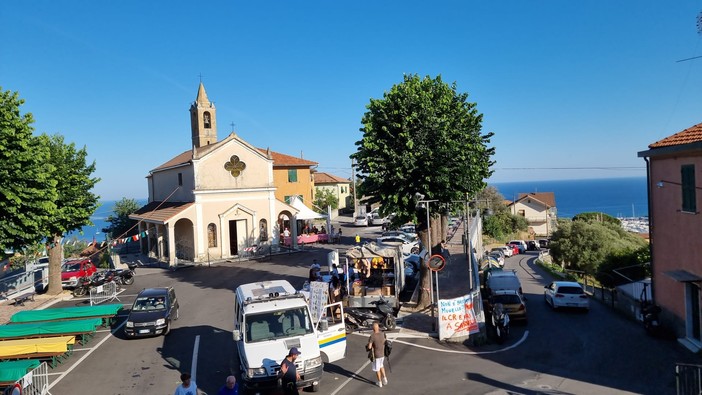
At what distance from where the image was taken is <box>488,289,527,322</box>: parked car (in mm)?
18969

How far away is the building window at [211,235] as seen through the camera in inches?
1380

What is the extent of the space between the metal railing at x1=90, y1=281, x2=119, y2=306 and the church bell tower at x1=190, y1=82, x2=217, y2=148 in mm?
19567

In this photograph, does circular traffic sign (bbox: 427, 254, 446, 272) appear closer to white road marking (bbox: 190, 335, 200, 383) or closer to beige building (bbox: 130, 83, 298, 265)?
white road marking (bbox: 190, 335, 200, 383)

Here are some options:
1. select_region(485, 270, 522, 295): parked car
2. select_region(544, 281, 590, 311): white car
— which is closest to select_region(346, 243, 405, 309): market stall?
select_region(485, 270, 522, 295): parked car

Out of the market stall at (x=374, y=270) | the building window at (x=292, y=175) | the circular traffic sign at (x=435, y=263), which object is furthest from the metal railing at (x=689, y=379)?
the building window at (x=292, y=175)

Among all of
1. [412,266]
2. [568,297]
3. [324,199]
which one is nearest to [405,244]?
[412,266]

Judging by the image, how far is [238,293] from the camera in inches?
566

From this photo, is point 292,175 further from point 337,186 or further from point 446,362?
point 446,362

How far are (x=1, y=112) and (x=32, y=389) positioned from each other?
980 cm

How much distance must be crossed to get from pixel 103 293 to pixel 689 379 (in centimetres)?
2355

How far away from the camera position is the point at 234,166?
118 feet

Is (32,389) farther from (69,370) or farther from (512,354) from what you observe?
(512,354)

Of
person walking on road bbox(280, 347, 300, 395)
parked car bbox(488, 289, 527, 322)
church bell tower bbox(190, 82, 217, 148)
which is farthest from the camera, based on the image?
church bell tower bbox(190, 82, 217, 148)

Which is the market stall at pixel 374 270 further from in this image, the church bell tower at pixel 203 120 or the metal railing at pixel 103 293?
the church bell tower at pixel 203 120
